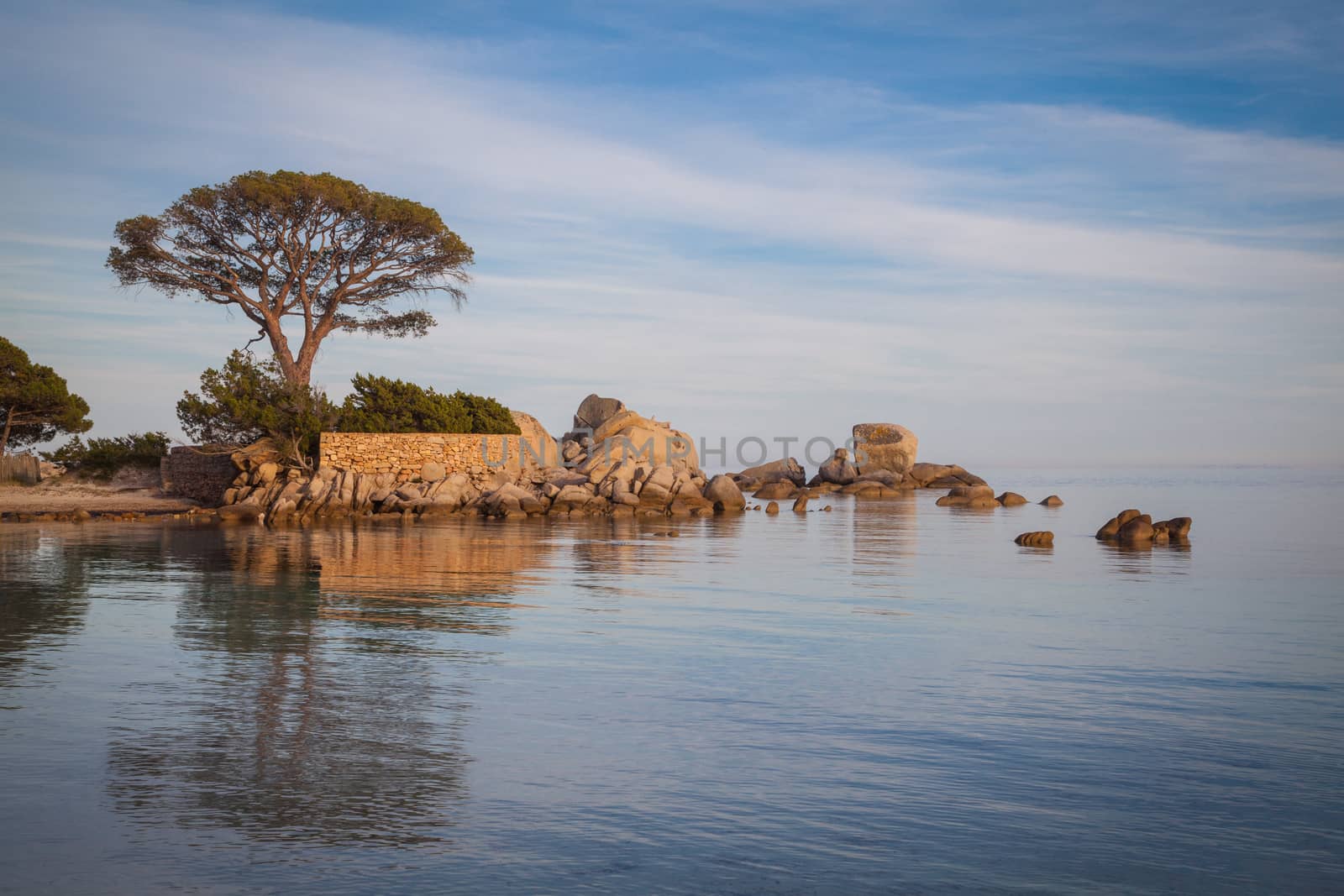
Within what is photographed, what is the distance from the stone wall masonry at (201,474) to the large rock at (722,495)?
716 inches

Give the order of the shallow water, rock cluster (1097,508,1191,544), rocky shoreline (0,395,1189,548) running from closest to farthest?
1. the shallow water
2. rock cluster (1097,508,1191,544)
3. rocky shoreline (0,395,1189,548)

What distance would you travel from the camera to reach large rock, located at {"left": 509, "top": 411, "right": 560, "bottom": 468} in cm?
4262

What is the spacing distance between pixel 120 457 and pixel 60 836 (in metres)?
39.9

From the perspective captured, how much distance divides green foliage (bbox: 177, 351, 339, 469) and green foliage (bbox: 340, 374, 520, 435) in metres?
1.19

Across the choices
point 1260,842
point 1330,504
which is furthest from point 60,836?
point 1330,504

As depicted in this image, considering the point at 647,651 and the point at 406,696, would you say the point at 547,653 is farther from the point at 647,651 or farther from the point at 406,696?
the point at 406,696

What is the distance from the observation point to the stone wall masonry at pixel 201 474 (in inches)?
1566

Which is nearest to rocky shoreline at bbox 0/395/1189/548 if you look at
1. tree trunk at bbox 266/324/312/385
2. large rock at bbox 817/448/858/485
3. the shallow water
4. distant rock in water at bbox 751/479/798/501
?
tree trunk at bbox 266/324/312/385

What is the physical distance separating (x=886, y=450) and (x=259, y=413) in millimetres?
38565

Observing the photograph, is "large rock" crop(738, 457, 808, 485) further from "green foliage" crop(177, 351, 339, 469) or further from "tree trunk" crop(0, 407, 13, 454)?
"tree trunk" crop(0, 407, 13, 454)

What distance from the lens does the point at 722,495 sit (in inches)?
1646

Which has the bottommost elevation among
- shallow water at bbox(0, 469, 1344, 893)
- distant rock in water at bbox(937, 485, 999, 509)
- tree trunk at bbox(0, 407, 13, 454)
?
shallow water at bbox(0, 469, 1344, 893)

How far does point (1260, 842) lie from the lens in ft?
20.0

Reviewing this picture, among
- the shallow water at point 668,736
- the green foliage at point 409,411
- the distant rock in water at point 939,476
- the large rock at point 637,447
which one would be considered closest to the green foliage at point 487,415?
the green foliage at point 409,411
